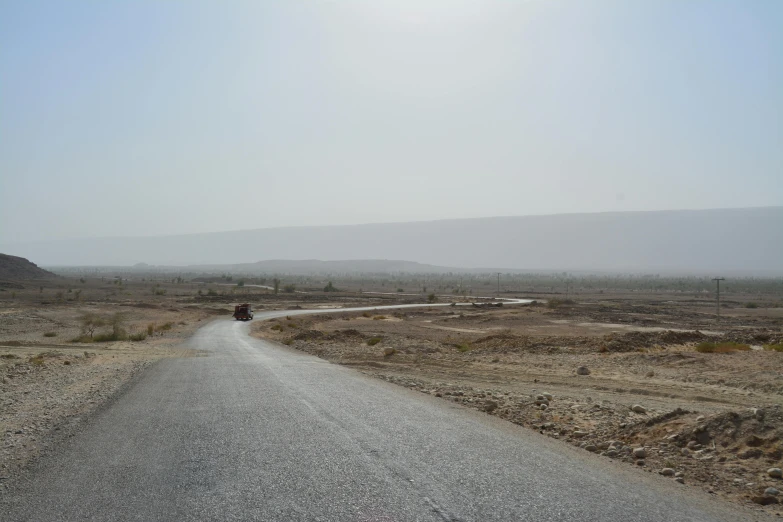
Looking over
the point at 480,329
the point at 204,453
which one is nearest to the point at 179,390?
the point at 204,453

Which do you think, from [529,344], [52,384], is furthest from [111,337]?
[529,344]

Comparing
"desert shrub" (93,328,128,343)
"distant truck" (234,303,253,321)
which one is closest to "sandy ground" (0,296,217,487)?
"desert shrub" (93,328,128,343)

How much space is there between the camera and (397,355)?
29062mm

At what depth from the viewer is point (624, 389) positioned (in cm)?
1759

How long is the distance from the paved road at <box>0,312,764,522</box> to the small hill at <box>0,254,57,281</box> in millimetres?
145489

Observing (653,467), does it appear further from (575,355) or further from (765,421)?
(575,355)

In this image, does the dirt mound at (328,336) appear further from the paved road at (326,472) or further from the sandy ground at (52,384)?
the paved road at (326,472)

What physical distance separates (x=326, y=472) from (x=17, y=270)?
533 feet

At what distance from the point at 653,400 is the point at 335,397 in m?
7.84

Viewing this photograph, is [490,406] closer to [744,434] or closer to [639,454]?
[639,454]

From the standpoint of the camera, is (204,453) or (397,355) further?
(397,355)

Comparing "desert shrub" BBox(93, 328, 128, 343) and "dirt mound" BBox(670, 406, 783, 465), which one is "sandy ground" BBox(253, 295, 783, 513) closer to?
"dirt mound" BBox(670, 406, 783, 465)

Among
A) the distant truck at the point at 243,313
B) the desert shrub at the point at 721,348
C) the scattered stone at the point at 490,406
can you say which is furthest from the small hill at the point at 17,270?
the scattered stone at the point at 490,406

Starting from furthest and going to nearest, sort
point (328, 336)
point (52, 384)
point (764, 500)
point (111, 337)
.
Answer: point (111, 337), point (328, 336), point (52, 384), point (764, 500)
